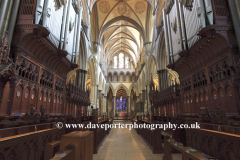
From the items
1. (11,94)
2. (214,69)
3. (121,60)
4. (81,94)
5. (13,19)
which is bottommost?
(11,94)

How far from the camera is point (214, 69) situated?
6078 mm

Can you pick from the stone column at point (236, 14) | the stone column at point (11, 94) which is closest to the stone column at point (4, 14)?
the stone column at point (11, 94)

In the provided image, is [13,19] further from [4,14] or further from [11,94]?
[11,94]

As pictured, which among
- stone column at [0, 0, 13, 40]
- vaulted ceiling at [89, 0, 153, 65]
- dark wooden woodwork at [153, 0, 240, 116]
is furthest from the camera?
vaulted ceiling at [89, 0, 153, 65]

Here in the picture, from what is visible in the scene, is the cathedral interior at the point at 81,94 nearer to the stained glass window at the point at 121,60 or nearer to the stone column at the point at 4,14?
the stone column at the point at 4,14

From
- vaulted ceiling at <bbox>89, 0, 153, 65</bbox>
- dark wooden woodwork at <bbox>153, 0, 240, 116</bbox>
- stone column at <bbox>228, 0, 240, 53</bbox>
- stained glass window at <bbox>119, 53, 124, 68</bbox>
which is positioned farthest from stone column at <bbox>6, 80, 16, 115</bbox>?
stained glass window at <bbox>119, 53, 124, 68</bbox>

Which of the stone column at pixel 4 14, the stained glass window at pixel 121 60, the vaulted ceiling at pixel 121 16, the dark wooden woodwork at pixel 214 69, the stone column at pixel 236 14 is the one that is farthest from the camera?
the stained glass window at pixel 121 60

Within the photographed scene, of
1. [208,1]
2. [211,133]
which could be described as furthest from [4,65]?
[208,1]

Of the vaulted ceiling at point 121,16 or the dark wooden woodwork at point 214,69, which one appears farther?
the vaulted ceiling at point 121,16

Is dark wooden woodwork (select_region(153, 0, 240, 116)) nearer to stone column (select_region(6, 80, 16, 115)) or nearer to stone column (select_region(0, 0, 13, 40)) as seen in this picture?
stone column (select_region(6, 80, 16, 115))

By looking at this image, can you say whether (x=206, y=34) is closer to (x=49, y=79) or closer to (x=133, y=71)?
(x=49, y=79)

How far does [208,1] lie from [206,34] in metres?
1.34

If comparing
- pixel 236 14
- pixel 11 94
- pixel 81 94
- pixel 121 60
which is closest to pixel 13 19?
pixel 11 94

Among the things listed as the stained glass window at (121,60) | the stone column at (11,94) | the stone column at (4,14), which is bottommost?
the stone column at (11,94)
